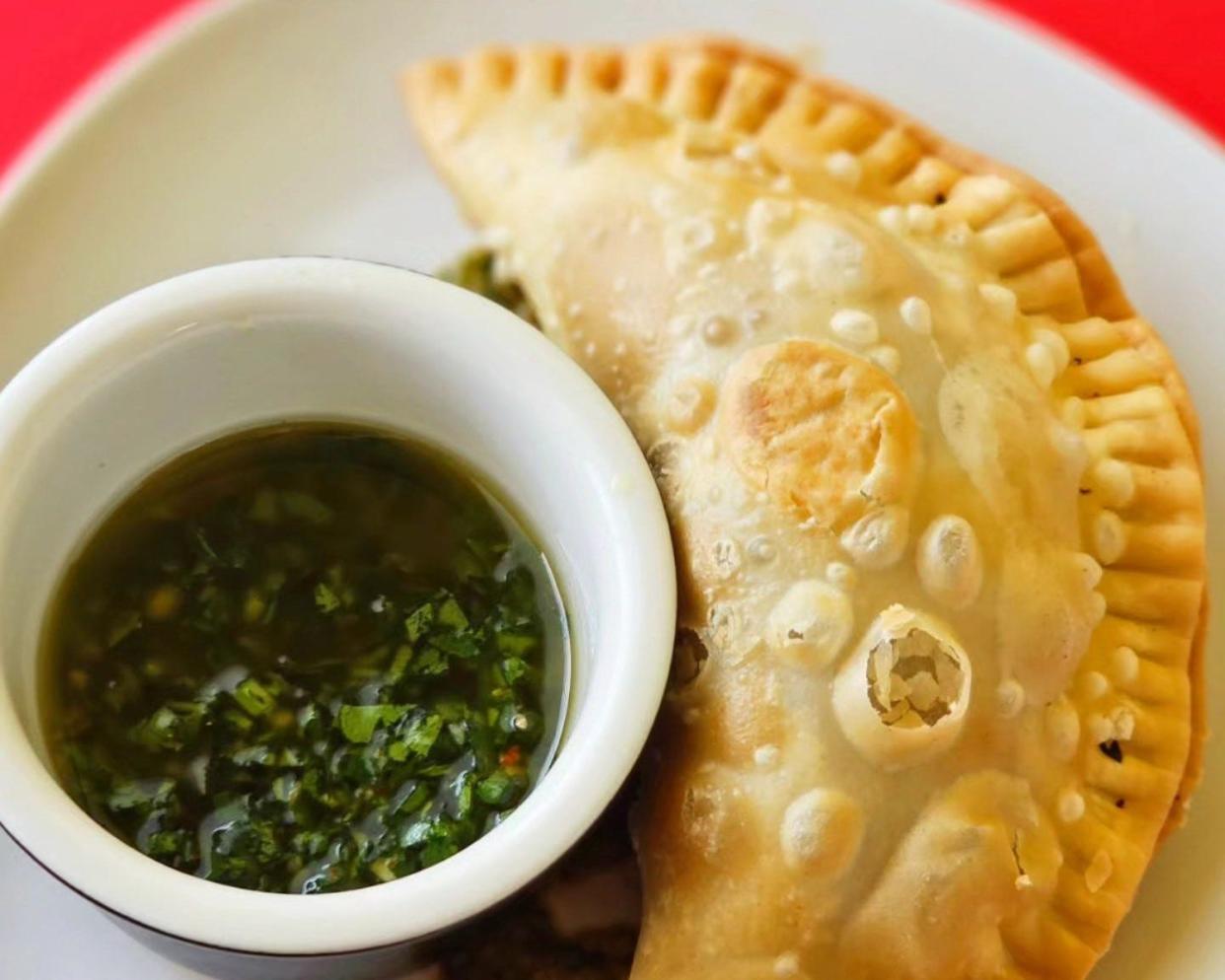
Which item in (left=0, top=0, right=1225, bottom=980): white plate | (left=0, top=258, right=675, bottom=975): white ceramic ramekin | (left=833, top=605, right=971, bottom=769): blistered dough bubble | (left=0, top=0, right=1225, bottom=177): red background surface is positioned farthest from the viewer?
(left=0, top=0, right=1225, bottom=177): red background surface

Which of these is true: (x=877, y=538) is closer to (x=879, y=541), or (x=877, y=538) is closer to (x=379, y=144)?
(x=879, y=541)

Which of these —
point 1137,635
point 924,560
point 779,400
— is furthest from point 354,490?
point 1137,635

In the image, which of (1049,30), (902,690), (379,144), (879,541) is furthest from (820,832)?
(1049,30)

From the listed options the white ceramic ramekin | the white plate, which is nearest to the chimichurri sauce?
the white ceramic ramekin

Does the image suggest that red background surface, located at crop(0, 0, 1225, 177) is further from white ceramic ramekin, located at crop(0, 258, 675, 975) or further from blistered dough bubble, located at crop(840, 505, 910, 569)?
blistered dough bubble, located at crop(840, 505, 910, 569)

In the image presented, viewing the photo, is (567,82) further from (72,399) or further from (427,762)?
(427,762)

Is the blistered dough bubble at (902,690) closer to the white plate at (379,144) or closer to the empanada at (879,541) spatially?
the empanada at (879,541)
